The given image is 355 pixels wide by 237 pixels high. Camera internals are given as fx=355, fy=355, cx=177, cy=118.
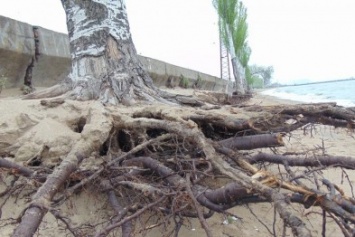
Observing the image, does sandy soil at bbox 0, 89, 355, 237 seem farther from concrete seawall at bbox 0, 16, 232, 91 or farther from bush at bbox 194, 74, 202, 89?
bush at bbox 194, 74, 202, 89

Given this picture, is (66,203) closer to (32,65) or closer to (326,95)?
(32,65)

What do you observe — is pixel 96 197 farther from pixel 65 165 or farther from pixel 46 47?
pixel 46 47

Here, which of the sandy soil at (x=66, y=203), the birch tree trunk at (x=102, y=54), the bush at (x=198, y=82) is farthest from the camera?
the bush at (x=198, y=82)

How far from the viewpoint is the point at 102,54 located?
2.41m

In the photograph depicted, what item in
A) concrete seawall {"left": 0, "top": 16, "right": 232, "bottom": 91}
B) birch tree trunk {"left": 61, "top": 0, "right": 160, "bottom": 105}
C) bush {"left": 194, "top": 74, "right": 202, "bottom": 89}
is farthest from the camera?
bush {"left": 194, "top": 74, "right": 202, "bottom": 89}

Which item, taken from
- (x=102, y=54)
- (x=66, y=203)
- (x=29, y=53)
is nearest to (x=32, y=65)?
(x=29, y=53)

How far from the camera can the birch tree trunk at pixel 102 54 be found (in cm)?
233

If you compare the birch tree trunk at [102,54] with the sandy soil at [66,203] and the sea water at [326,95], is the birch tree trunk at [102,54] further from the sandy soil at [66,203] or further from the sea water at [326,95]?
the sea water at [326,95]

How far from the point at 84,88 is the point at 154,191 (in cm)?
116

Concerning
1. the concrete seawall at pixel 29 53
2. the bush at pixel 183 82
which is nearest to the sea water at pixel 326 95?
the bush at pixel 183 82

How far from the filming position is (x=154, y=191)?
1.43m

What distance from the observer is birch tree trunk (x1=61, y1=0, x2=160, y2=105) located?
2.33 meters

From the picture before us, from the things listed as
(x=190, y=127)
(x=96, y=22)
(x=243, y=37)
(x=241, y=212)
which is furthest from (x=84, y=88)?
(x=243, y=37)

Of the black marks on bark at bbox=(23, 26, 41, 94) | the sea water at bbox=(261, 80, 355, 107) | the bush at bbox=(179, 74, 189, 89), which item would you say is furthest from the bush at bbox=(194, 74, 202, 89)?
the black marks on bark at bbox=(23, 26, 41, 94)
